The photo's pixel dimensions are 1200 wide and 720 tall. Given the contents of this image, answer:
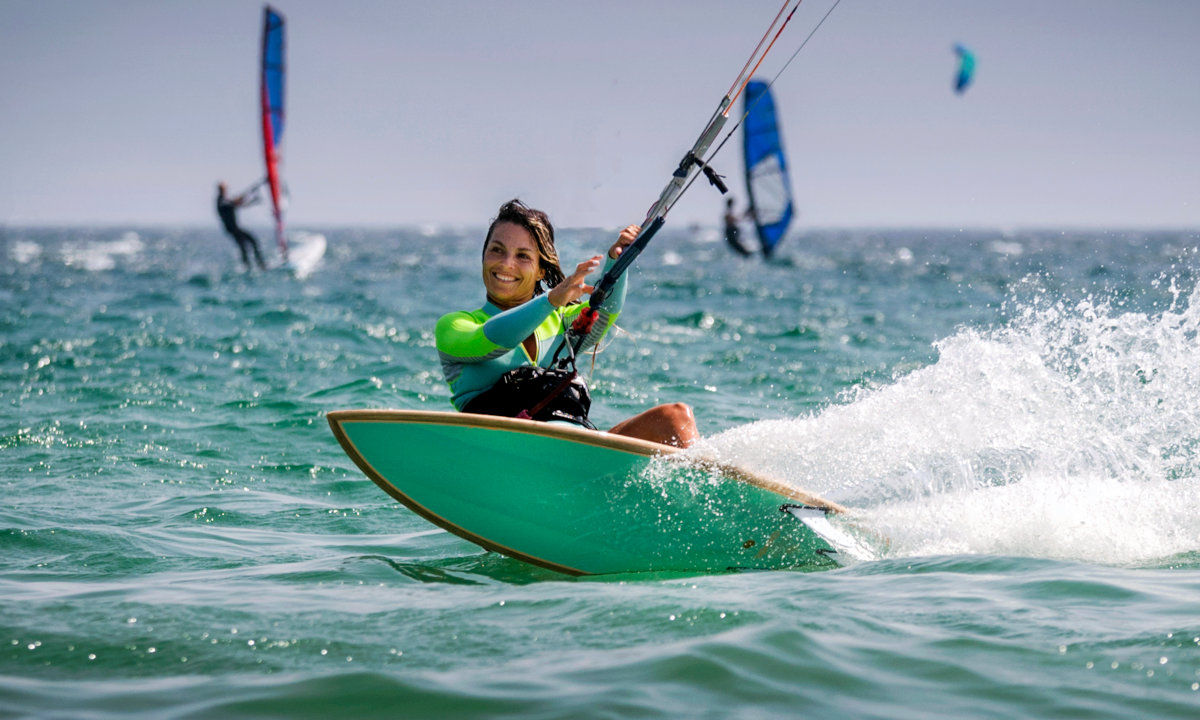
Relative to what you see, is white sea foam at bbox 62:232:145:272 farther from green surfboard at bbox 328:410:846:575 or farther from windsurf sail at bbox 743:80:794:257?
green surfboard at bbox 328:410:846:575

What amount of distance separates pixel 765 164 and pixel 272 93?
10241mm

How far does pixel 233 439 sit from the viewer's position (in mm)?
7273

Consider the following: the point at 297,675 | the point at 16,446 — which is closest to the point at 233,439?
the point at 16,446

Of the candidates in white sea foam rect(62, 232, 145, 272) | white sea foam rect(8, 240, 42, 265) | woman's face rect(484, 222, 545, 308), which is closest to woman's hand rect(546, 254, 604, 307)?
woman's face rect(484, 222, 545, 308)

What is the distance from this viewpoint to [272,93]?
66.7ft

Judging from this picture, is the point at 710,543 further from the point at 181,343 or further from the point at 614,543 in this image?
the point at 181,343

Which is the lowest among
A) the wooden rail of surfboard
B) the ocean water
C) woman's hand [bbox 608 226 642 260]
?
the ocean water

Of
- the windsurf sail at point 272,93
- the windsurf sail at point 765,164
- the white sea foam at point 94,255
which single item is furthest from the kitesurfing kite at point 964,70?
the white sea foam at point 94,255

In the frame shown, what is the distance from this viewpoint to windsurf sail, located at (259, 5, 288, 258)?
19938 mm

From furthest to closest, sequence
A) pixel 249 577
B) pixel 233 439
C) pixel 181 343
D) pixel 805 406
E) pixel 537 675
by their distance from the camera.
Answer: pixel 181 343, pixel 805 406, pixel 233 439, pixel 249 577, pixel 537 675

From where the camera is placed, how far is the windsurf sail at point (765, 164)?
22.9 m

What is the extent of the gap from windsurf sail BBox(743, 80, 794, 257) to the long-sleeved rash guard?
18.5 meters

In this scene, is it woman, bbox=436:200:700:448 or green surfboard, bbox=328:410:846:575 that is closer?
green surfboard, bbox=328:410:846:575

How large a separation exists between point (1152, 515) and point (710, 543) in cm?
176
